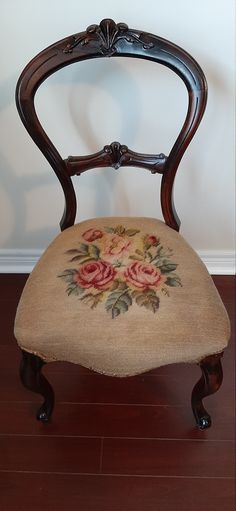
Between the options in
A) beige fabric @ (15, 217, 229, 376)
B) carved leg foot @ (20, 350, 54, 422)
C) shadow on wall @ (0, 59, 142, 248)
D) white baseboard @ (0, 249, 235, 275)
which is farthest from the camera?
white baseboard @ (0, 249, 235, 275)

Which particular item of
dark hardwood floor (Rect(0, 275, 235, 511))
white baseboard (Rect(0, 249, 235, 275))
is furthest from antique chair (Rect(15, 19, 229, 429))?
white baseboard (Rect(0, 249, 235, 275))

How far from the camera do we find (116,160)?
1.10 metres

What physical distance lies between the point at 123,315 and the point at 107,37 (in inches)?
22.1

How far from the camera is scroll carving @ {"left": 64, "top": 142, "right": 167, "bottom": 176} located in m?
1.08

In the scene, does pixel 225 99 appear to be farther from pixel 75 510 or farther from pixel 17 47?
pixel 75 510

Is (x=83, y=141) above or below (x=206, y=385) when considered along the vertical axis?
above

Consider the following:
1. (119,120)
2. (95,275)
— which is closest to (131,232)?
(95,275)

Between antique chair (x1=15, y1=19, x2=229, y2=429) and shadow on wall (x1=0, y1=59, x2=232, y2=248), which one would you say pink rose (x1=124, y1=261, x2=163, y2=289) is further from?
shadow on wall (x1=0, y1=59, x2=232, y2=248)

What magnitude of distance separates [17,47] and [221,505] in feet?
3.83

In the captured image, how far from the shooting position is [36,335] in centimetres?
92

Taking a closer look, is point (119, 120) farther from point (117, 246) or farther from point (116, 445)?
point (116, 445)

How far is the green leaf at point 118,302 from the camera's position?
0.92m

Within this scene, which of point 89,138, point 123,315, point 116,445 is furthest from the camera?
point 89,138

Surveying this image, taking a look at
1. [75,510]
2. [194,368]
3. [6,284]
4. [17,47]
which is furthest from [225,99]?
[75,510]
